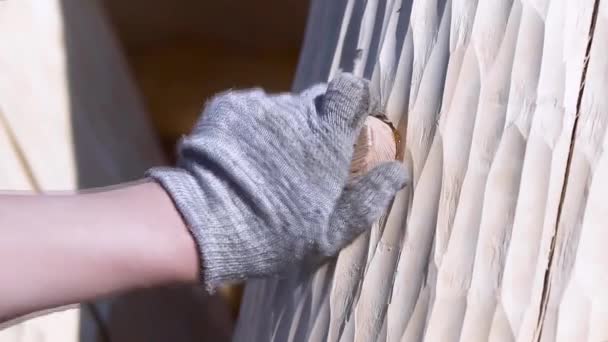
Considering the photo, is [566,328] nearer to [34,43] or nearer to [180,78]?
[34,43]

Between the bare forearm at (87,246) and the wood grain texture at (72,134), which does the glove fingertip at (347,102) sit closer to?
the bare forearm at (87,246)

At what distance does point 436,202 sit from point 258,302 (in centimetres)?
15

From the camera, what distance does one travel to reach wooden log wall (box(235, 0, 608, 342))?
0.35m

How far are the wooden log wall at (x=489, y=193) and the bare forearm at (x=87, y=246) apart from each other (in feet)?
0.32

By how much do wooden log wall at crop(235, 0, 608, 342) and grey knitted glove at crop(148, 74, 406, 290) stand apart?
0.08ft

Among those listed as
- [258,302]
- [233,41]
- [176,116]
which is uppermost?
[233,41]

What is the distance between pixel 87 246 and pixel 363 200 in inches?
5.4

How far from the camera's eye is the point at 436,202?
0.38m

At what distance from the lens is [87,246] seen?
0.33 m

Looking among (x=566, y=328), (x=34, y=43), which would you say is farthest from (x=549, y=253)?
(x=34, y=43)

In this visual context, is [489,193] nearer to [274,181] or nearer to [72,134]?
[274,181]

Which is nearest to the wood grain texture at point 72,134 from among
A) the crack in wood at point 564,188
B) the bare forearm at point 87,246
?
the bare forearm at point 87,246

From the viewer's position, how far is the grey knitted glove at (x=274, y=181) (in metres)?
0.35

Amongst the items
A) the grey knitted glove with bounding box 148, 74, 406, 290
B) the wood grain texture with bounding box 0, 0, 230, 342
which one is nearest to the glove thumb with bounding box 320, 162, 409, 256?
the grey knitted glove with bounding box 148, 74, 406, 290
